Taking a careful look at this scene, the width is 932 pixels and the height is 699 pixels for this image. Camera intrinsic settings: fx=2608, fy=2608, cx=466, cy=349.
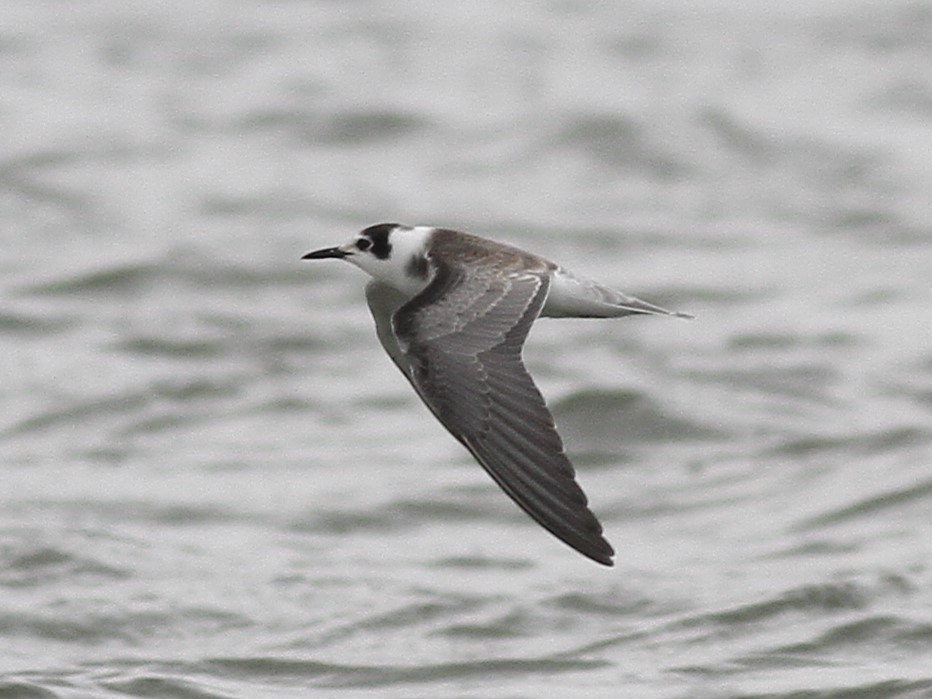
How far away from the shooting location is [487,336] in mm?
8719

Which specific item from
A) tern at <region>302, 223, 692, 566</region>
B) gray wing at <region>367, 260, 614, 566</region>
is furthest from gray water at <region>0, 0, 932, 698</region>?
gray wing at <region>367, 260, 614, 566</region>

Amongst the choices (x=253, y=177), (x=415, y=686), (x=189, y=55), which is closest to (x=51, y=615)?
(x=415, y=686)

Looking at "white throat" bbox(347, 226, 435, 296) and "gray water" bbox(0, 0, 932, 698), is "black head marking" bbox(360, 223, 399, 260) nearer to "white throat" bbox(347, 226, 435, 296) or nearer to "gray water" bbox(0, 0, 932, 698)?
"white throat" bbox(347, 226, 435, 296)

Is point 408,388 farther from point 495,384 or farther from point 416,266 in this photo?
point 495,384

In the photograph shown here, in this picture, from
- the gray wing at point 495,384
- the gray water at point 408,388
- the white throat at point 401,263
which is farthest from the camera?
the gray water at point 408,388

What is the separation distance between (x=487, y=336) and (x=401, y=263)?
0.76 meters

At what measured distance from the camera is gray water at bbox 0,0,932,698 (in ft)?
37.8

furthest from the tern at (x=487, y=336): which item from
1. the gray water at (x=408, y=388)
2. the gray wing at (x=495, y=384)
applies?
the gray water at (x=408, y=388)

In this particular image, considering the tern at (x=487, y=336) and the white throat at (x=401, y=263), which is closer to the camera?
the tern at (x=487, y=336)

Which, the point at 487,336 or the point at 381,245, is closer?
the point at 487,336

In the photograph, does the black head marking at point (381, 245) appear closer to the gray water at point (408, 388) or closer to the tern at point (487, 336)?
the tern at point (487, 336)

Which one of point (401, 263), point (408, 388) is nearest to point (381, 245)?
Answer: point (401, 263)

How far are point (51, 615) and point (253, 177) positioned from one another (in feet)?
29.1

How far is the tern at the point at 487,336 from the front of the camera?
817 centimetres
